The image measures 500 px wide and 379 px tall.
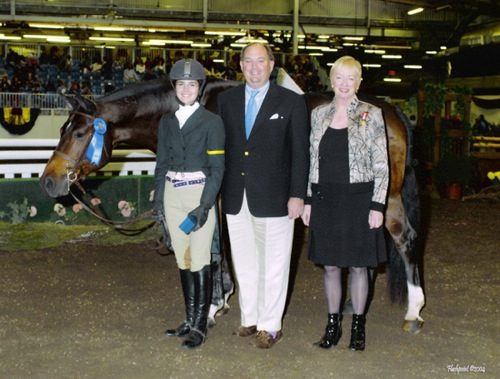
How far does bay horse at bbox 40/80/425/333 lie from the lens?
5043 mm

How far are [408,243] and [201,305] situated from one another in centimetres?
157

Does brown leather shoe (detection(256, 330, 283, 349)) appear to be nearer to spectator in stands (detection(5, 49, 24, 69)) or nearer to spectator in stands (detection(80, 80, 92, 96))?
spectator in stands (detection(80, 80, 92, 96))

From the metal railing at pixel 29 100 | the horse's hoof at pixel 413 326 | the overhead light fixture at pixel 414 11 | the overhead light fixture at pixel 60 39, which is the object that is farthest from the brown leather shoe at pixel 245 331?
the overhead light fixture at pixel 414 11

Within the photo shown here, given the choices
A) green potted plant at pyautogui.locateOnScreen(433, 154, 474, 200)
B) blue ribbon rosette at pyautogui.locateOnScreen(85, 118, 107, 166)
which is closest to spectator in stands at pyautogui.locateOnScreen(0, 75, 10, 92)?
green potted plant at pyautogui.locateOnScreen(433, 154, 474, 200)

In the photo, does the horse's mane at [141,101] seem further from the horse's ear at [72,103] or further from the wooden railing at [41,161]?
the wooden railing at [41,161]

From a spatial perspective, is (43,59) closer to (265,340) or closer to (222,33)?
(222,33)

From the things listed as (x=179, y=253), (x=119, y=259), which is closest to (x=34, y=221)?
(x=119, y=259)

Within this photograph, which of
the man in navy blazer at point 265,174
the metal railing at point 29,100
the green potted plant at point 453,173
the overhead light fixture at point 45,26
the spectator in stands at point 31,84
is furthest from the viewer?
the overhead light fixture at point 45,26

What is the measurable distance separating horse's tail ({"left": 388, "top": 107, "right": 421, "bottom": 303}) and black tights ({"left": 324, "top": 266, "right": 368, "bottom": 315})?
32.2 inches

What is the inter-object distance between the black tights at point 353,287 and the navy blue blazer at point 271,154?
0.50 m

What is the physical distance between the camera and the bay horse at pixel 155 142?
199 inches

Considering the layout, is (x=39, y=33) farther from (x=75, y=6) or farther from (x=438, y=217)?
(x=438, y=217)

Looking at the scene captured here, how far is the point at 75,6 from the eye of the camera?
23.8 metres

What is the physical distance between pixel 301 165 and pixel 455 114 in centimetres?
1034
